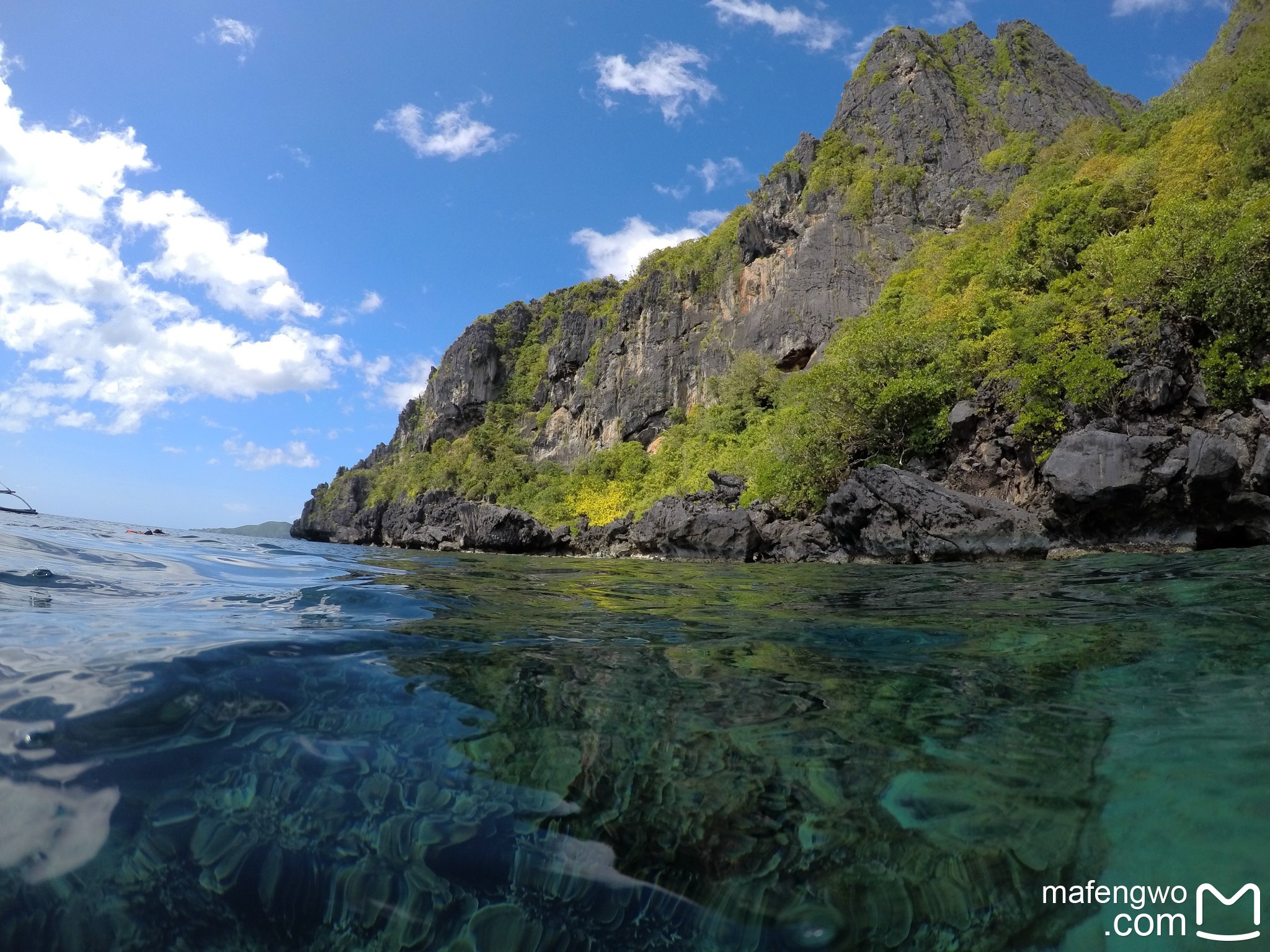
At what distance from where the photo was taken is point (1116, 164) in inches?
956

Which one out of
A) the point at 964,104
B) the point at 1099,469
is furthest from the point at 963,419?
the point at 964,104

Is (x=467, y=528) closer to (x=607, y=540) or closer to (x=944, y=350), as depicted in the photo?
(x=607, y=540)

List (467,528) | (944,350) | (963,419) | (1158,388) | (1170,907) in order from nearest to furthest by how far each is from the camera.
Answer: (1170,907) < (1158,388) < (963,419) < (944,350) < (467,528)

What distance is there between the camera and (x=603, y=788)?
2.18 m

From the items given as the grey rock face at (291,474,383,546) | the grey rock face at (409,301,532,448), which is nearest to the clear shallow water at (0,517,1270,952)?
the grey rock face at (291,474,383,546)

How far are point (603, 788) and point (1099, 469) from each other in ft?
44.0

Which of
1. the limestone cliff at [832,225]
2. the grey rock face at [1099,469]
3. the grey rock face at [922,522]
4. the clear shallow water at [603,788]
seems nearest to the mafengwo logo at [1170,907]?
the clear shallow water at [603,788]

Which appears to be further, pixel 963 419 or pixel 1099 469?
pixel 963 419

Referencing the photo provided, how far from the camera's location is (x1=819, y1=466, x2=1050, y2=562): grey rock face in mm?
12969

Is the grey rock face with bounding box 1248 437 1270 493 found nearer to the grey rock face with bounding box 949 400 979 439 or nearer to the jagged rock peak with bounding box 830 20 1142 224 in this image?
the grey rock face with bounding box 949 400 979 439

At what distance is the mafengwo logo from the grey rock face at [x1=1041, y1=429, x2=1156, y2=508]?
12557 mm

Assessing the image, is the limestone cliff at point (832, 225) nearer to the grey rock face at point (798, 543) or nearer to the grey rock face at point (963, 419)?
the grey rock face at point (963, 419)

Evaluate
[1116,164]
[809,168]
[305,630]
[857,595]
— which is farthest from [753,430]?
[305,630]

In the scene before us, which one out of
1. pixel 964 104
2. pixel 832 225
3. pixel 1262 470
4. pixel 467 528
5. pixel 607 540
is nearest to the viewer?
pixel 1262 470
